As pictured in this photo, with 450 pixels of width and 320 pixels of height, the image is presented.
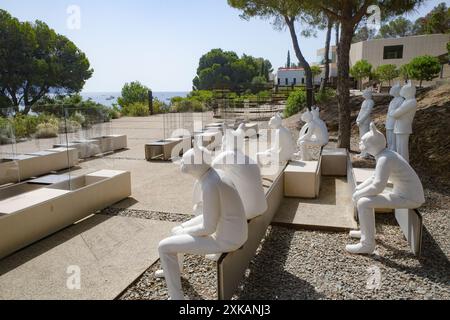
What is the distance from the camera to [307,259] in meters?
4.09

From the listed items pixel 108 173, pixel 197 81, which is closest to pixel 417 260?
pixel 108 173

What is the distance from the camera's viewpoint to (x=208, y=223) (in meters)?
2.87

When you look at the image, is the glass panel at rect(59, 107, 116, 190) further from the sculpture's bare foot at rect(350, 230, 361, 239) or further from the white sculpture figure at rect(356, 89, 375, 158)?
the white sculpture figure at rect(356, 89, 375, 158)

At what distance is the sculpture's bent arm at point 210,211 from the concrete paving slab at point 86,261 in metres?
1.20

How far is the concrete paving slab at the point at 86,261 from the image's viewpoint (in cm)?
348

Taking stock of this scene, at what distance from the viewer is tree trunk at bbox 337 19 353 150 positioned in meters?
9.09

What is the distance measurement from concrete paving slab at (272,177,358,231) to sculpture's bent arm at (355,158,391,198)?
3.44 feet

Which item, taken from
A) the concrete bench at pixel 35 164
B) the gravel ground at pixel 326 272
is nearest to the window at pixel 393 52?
the concrete bench at pixel 35 164

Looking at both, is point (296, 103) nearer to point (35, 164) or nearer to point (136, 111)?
point (136, 111)

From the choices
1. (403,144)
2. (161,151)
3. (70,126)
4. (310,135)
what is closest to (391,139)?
(403,144)

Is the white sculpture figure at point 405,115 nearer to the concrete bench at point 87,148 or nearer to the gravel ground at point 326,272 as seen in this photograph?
the gravel ground at point 326,272

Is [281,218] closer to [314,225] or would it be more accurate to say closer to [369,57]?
[314,225]

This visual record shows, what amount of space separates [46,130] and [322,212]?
8.10 meters

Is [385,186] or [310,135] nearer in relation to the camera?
[385,186]
